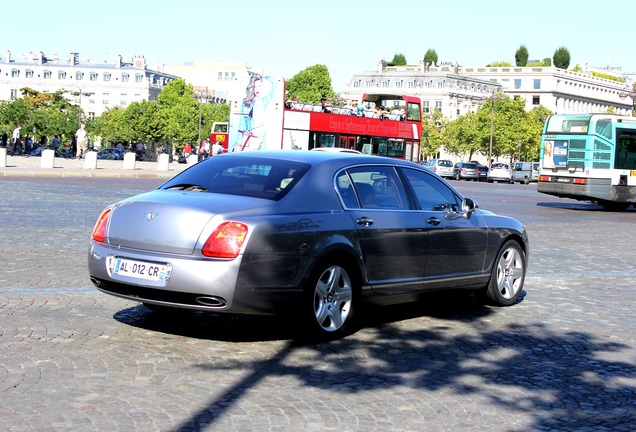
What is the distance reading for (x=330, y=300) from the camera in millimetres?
7344

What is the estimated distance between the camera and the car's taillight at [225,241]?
6.60 metres

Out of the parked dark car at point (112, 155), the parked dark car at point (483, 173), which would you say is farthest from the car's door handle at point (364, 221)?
the parked dark car at point (112, 155)

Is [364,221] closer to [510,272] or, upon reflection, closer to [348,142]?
[510,272]

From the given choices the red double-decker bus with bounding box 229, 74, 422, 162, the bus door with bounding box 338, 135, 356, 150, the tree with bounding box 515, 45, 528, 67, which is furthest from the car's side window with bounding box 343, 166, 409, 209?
the tree with bounding box 515, 45, 528, 67

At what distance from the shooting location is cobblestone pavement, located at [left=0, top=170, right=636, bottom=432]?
5121 millimetres

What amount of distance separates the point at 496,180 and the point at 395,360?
2942 inches

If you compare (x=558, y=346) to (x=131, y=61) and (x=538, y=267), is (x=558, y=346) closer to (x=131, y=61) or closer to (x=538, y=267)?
(x=538, y=267)

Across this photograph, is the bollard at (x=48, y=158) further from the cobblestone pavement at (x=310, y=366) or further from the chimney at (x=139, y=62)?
the chimney at (x=139, y=62)

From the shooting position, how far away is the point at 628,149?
31750mm

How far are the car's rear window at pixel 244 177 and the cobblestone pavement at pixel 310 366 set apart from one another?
1.09 m

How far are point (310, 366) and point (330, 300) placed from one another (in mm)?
1036

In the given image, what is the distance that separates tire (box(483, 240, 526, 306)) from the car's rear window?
261cm

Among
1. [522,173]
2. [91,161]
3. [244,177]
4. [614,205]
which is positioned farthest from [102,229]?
[522,173]

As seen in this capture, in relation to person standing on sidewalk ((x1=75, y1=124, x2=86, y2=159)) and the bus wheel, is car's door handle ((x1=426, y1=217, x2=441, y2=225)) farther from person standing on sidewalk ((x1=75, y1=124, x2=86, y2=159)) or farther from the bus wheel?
person standing on sidewalk ((x1=75, y1=124, x2=86, y2=159))
